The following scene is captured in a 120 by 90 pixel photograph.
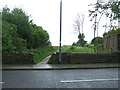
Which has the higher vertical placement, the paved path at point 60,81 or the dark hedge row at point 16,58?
the dark hedge row at point 16,58

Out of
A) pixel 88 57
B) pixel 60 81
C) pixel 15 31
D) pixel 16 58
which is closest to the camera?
pixel 60 81

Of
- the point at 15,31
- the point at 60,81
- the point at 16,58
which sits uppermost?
the point at 15,31

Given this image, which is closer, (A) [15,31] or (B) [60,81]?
(B) [60,81]

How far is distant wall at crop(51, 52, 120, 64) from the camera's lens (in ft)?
31.3

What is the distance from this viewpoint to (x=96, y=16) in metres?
12.5

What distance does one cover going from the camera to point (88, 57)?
32.0 feet

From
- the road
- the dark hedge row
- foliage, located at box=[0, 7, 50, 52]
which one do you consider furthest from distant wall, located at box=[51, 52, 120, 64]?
foliage, located at box=[0, 7, 50, 52]

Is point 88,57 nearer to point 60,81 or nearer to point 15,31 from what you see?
point 60,81

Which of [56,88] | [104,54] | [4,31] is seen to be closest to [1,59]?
[4,31]

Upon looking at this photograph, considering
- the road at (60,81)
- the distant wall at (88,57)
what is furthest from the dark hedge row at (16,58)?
the road at (60,81)

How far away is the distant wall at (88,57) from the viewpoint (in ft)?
31.3

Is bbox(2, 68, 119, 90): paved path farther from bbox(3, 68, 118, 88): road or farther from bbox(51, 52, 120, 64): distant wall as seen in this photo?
bbox(51, 52, 120, 64): distant wall

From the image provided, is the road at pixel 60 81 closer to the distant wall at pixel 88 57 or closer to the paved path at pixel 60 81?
the paved path at pixel 60 81

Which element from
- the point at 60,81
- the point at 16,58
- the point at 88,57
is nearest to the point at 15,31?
the point at 16,58
